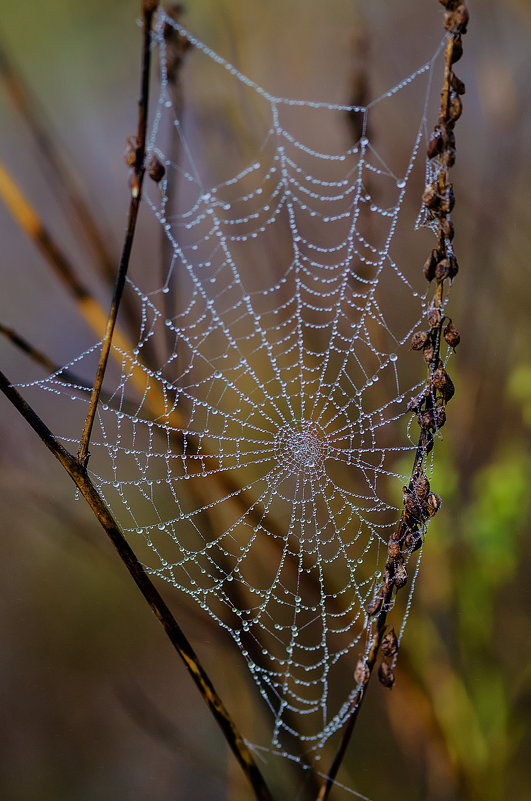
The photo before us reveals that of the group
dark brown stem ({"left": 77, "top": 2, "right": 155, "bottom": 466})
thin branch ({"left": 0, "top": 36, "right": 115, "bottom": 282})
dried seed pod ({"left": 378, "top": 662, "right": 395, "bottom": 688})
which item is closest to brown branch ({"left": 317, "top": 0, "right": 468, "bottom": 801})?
dried seed pod ({"left": 378, "top": 662, "right": 395, "bottom": 688})

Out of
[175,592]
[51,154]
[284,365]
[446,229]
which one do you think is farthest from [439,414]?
[51,154]

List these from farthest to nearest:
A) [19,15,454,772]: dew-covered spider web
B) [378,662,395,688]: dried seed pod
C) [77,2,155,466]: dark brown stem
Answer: [19,15,454,772]: dew-covered spider web → [378,662,395,688]: dried seed pod → [77,2,155,466]: dark brown stem

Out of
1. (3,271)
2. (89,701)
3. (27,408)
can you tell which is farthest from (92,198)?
(89,701)

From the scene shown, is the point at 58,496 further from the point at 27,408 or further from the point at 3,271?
the point at 27,408

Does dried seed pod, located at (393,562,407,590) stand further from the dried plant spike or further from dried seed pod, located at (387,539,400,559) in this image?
the dried plant spike

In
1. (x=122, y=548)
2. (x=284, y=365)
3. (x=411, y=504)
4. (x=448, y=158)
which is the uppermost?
(x=284, y=365)

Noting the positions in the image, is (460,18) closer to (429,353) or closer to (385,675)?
(429,353)
